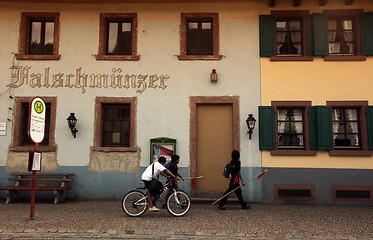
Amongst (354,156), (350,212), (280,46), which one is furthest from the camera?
(280,46)

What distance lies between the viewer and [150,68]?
11.5 metres

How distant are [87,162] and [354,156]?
26.4 feet

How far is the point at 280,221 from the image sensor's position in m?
8.16

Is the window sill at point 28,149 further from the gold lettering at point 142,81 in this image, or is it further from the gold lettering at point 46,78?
the gold lettering at point 142,81

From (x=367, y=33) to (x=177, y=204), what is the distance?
7.83 metres

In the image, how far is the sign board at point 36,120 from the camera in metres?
7.81

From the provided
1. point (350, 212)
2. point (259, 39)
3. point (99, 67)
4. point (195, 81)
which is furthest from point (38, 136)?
point (350, 212)

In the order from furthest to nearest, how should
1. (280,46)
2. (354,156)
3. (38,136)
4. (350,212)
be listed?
(280,46)
(354,156)
(350,212)
(38,136)

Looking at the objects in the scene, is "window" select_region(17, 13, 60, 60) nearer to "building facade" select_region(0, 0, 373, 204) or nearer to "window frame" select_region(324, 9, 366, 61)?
"building facade" select_region(0, 0, 373, 204)

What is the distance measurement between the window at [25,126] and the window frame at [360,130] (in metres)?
8.48

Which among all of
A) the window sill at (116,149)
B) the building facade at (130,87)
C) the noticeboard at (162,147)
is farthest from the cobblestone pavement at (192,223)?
the noticeboard at (162,147)

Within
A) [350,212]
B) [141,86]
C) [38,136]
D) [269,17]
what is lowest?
[350,212]

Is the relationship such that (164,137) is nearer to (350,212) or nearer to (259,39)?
(259,39)

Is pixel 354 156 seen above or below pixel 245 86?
below
